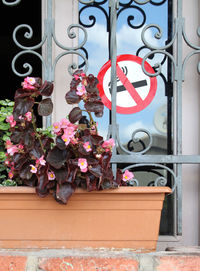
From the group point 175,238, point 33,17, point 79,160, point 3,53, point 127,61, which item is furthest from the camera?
point 3,53

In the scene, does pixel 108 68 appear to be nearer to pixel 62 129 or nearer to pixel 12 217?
pixel 62 129

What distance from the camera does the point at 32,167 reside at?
1.29 meters

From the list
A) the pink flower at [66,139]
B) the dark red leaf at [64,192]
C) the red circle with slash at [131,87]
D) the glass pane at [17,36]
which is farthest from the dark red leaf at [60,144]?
the glass pane at [17,36]

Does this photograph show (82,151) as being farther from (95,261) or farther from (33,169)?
(95,261)

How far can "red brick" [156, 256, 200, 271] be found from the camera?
1.31m

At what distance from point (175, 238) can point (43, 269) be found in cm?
69

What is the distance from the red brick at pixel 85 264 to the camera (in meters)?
1.30

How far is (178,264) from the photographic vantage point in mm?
1314

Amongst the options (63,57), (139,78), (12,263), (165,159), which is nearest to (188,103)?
(139,78)

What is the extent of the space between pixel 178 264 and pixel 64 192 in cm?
45

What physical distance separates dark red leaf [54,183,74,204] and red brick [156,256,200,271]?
1.24 ft

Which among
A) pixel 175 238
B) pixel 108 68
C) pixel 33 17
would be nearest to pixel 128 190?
pixel 175 238

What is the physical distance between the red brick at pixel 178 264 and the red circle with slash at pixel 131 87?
0.76 metres

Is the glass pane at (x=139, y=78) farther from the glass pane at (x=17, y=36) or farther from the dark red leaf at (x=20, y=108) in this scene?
the dark red leaf at (x=20, y=108)
